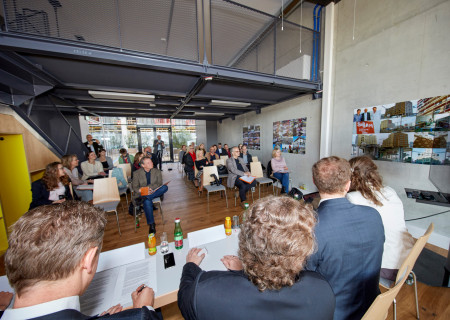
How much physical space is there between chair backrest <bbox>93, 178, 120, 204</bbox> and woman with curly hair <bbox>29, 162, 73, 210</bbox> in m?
0.55

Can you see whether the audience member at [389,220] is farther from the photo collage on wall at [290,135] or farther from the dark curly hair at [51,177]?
the dark curly hair at [51,177]

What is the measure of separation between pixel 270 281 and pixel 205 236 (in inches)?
40.0

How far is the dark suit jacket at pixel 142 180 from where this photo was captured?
3.10 meters

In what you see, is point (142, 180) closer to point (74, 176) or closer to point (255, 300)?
point (74, 176)

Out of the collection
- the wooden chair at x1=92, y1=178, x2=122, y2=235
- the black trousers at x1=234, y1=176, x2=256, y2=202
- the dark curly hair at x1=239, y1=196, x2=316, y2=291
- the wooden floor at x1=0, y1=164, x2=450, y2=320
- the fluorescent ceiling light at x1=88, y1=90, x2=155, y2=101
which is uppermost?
the fluorescent ceiling light at x1=88, y1=90, x2=155, y2=101

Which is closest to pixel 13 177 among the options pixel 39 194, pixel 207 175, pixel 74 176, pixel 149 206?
pixel 74 176

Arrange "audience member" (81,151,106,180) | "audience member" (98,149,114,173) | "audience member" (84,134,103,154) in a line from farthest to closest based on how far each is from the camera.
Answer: "audience member" (84,134,103,154), "audience member" (98,149,114,173), "audience member" (81,151,106,180)

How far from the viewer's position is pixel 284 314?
1.75 ft

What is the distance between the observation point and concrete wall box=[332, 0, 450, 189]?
2242 mm

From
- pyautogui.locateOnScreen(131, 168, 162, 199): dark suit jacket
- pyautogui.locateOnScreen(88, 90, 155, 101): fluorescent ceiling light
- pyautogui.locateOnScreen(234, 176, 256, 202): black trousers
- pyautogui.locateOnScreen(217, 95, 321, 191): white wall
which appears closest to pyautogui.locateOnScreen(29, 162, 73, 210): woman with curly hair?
pyautogui.locateOnScreen(131, 168, 162, 199): dark suit jacket

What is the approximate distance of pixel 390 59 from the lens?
8.79 feet

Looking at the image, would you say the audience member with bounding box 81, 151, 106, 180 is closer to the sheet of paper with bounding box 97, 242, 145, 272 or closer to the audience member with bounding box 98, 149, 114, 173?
the audience member with bounding box 98, 149, 114, 173

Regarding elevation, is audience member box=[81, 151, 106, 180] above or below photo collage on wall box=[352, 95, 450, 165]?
below

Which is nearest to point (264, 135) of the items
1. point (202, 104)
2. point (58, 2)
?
point (202, 104)
